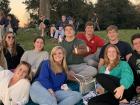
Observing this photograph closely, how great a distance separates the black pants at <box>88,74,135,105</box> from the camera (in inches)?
247

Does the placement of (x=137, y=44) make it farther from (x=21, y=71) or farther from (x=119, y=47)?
(x=21, y=71)

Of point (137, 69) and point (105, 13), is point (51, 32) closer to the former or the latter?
point (137, 69)

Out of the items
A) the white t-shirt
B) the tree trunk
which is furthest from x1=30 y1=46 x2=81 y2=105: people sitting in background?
the tree trunk

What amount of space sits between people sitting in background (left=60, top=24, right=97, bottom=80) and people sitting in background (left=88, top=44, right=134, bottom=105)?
133 cm

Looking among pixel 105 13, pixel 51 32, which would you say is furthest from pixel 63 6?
pixel 51 32

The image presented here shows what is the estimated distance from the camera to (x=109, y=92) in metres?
6.38

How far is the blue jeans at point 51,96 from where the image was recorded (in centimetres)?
658

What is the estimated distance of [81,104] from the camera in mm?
6840

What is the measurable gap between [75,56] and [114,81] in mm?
1957

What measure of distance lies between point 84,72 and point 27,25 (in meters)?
34.3

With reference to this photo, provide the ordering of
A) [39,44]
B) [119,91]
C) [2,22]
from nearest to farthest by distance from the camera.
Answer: [119,91], [39,44], [2,22]

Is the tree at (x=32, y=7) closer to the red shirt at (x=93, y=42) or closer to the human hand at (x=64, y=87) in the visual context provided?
the red shirt at (x=93, y=42)

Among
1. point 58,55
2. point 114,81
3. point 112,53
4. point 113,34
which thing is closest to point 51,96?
point 58,55

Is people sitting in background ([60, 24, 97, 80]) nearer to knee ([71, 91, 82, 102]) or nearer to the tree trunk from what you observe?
knee ([71, 91, 82, 102])
